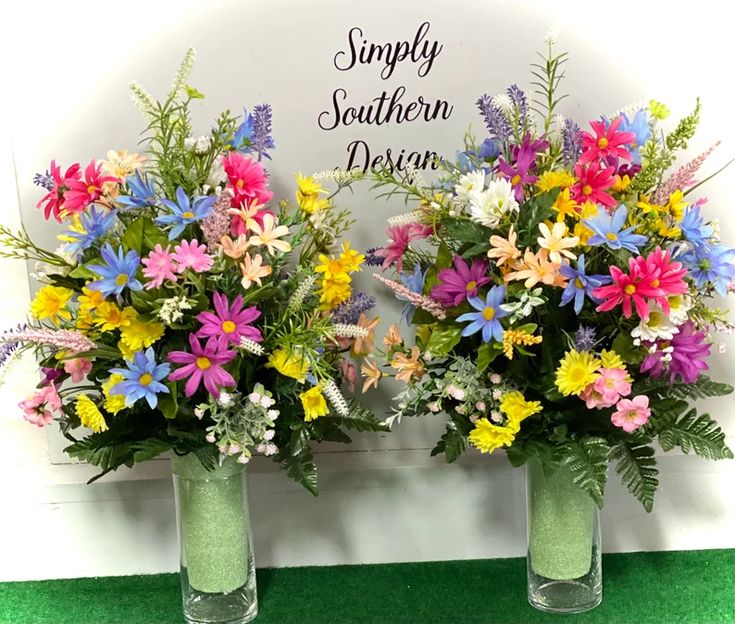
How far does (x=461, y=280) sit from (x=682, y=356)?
0.31 meters

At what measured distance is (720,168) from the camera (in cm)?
139

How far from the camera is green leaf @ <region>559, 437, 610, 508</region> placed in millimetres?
1052

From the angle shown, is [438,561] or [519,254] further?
[438,561]

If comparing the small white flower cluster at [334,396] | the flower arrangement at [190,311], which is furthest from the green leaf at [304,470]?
the small white flower cluster at [334,396]

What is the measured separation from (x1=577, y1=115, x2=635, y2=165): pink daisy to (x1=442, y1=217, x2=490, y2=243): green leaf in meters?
0.17

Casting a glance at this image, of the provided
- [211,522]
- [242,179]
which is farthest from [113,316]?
[211,522]

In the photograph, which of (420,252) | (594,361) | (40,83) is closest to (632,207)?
(594,361)

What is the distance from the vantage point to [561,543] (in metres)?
1.21

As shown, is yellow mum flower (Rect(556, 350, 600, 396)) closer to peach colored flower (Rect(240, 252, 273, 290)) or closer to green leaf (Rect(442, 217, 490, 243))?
green leaf (Rect(442, 217, 490, 243))

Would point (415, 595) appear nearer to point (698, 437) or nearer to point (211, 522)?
point (211, 522)

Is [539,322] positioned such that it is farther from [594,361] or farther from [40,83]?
[40,83]

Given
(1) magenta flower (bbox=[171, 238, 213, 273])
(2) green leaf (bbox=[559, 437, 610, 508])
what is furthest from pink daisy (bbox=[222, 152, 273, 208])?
(2) green leaf (bbox=[559, 437, 610, 508])

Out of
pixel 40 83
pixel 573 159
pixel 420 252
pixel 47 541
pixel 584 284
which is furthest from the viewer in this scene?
pixel 47 541

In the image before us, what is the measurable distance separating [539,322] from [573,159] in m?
0.24
